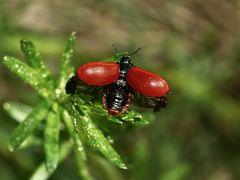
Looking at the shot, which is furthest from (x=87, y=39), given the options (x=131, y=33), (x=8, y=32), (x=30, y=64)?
(x=30, y=64)

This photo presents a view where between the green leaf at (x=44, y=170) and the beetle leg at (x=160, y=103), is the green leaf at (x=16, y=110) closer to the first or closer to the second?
the green leaf at (x=44, y=170)

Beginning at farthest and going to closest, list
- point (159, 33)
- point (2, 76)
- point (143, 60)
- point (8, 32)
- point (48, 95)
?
point (159, 33), point (2, 76), point (143, 60), point (8, 32), point (48, 95)

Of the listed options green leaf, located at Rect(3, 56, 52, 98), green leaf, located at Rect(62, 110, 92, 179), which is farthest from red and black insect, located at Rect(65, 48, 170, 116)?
green leaf, located at Rect(3, 56, 52, 98)

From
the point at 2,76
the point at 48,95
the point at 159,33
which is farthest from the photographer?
the point at 159,33

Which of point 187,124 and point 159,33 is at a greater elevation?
point 159,33

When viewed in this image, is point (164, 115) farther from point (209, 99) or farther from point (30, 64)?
point (30, 64)

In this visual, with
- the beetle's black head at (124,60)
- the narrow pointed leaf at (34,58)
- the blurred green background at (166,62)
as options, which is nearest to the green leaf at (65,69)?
the narrow pointed leaf at (34,58)
